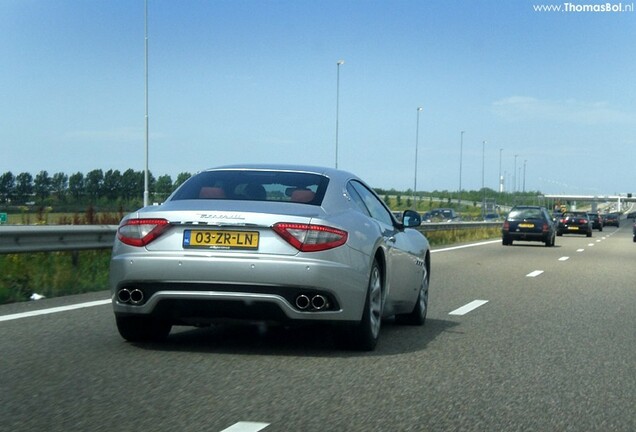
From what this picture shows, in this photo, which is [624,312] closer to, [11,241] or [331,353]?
[331,353]

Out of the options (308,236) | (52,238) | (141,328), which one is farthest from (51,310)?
(308,236)

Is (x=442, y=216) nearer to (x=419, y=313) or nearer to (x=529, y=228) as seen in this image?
(x=529, y=228)

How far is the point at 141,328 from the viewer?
8.07 m

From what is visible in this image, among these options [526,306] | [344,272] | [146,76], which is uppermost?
[146,76]

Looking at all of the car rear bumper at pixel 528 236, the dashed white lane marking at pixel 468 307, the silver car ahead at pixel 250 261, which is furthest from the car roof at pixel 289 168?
the car rear bumper at pixel 528 236

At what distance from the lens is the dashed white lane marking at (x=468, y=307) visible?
11398mm

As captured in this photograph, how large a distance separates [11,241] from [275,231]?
20.6ft

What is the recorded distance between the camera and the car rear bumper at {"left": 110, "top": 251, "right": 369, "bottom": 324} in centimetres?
722

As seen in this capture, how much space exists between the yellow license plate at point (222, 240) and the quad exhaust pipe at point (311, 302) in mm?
475


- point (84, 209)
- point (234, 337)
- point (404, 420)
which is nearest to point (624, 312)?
point (234, 337)

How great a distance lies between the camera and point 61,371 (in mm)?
6879

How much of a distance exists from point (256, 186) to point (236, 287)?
42.2 inches

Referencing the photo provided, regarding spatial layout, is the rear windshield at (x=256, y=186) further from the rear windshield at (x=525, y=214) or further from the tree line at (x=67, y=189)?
the rear windshield at (x=525, y=214)

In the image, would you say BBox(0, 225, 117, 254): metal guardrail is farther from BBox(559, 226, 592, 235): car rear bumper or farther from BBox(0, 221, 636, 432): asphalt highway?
BBox(559, 226, 592, 235): car rear bumper
